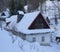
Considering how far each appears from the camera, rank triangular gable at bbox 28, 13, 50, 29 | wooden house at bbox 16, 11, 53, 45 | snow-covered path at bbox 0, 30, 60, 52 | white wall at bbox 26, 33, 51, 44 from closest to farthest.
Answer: snow-covered path at bbox 0, 30, 60, 52 → wooden house at bbox 16, 11, 53, 45 → white wall at bbox 26, 33, 51, 44 → triangular gable at bbox 28, 13, 50, 29

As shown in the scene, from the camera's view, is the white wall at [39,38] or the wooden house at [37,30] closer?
the wooden house at [37,30]

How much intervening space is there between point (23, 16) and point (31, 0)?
117 ft

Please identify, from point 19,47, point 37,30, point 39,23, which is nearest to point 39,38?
point 37,30

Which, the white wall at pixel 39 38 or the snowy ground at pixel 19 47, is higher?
the snowy ground at pixel 19 47

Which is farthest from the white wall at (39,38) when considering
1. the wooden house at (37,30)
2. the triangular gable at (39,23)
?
the triangular gable at (39,23)

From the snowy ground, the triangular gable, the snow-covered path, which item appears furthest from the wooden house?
the snow-covered path

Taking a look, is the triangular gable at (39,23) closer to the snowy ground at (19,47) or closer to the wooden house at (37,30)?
the wooden house at (37,30)

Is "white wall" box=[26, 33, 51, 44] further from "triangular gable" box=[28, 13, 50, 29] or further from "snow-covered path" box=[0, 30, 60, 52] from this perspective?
"snow-covered path" box=[0, 30, 60, 52]

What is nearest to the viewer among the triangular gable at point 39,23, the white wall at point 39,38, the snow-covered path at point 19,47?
the snow-covered path at point 19,47

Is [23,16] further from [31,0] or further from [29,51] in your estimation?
[31,0]

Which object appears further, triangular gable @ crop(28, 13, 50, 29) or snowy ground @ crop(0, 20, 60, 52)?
triangular gable @ crop(28, 13, 50, 29)

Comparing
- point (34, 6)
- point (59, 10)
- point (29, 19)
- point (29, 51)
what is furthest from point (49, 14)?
point (29, 51)

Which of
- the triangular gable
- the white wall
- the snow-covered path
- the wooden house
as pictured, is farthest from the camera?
the triangular gable

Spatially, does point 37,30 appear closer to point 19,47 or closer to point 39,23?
point 39,23
